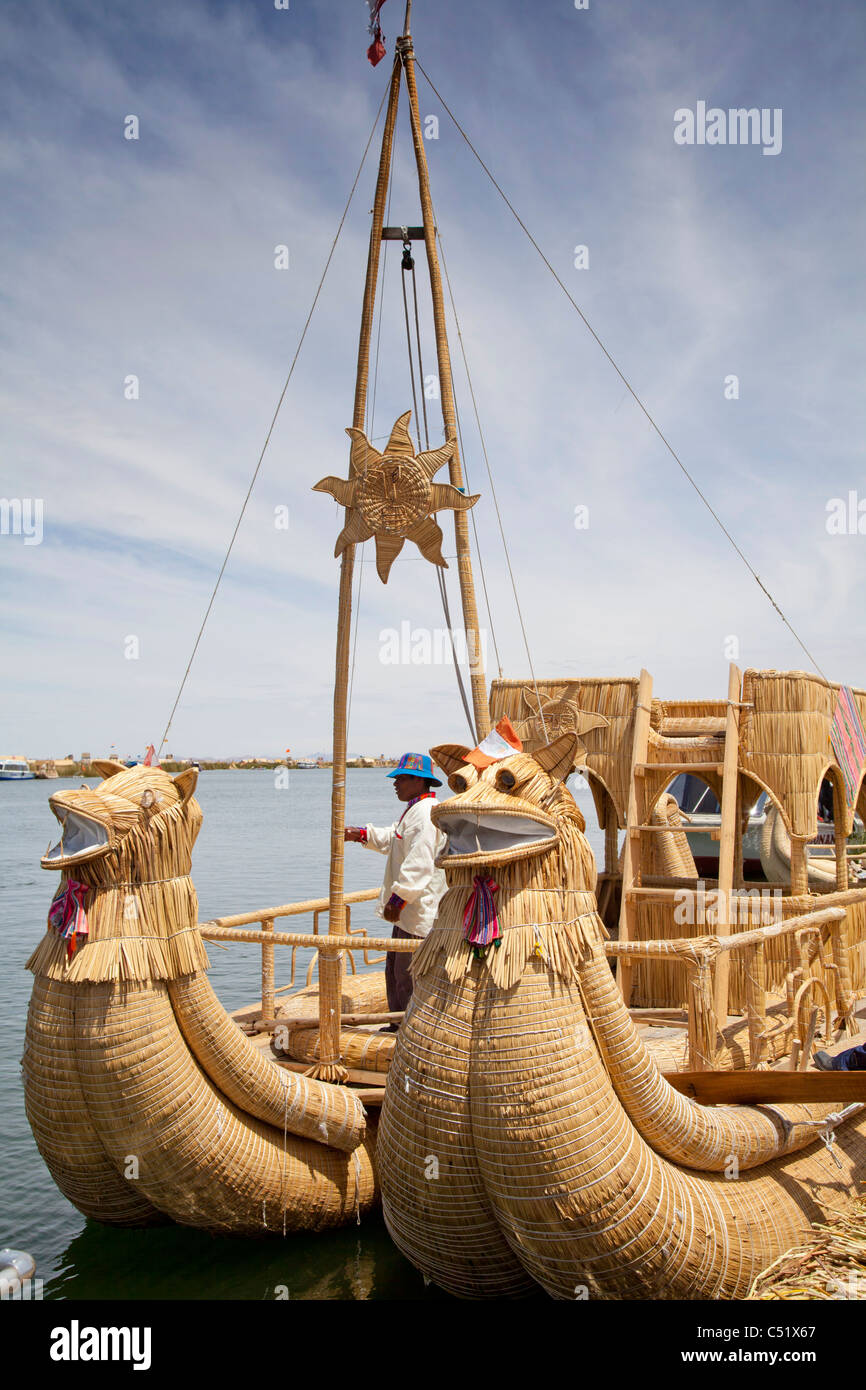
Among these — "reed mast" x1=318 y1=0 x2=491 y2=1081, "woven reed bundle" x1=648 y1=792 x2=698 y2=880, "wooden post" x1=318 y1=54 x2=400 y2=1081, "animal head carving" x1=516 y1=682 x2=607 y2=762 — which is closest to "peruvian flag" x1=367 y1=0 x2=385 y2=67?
"reed mast" x1=318 y1=0 x2=491 y2=1081

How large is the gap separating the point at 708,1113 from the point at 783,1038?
2828 millimetres

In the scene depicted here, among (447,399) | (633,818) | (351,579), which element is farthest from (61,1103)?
(633,818)

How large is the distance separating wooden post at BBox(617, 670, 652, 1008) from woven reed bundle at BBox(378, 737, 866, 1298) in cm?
293

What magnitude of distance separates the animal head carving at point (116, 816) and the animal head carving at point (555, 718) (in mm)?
1823

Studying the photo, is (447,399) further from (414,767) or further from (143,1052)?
(143,1052)

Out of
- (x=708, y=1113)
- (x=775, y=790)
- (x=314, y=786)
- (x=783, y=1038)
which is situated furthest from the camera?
(x=314, y=786)

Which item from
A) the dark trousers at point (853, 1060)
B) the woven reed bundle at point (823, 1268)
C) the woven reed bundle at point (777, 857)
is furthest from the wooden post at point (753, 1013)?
the woven reed bundle at point (777, 857)

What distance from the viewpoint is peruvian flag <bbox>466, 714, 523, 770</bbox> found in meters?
3.85

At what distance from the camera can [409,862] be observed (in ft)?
19.0

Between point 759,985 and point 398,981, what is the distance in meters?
2.39

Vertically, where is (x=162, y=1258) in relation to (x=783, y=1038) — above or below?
below
